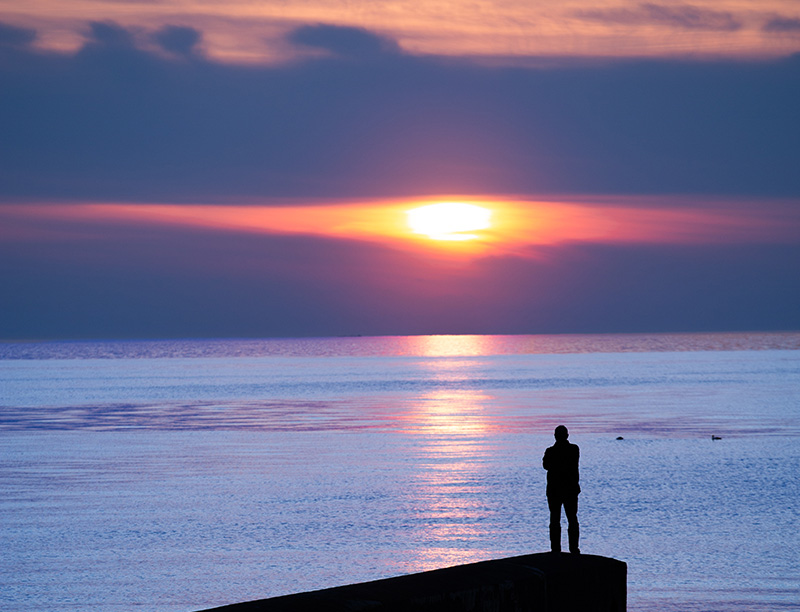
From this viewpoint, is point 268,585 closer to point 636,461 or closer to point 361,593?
point 361,593

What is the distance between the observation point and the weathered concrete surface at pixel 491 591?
7.45 meters

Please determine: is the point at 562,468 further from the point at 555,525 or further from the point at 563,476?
the point at 555,525

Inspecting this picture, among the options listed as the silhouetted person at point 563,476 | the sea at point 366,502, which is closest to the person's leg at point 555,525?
the silhouetted person at point 563,476

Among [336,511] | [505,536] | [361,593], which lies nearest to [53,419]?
[336,511]

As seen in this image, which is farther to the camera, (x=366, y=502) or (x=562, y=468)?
(x=366, y=502)

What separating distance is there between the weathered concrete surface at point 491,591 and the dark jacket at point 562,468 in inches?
136

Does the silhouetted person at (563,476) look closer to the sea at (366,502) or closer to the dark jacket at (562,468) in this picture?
the dark jacket at (562,468)

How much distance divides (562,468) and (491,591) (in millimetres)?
4714

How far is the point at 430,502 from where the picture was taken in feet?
87.8

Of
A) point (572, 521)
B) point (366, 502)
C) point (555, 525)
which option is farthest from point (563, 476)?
point (366, 502)

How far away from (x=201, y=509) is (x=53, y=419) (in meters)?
35.8

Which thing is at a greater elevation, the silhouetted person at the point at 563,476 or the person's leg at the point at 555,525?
the silhouetted person at the point at 563,476

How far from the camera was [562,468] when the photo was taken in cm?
1260

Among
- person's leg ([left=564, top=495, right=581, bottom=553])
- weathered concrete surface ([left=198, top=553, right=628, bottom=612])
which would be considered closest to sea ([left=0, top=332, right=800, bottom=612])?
person's leg ([left=564, top=495, right=581, bottom=553])
